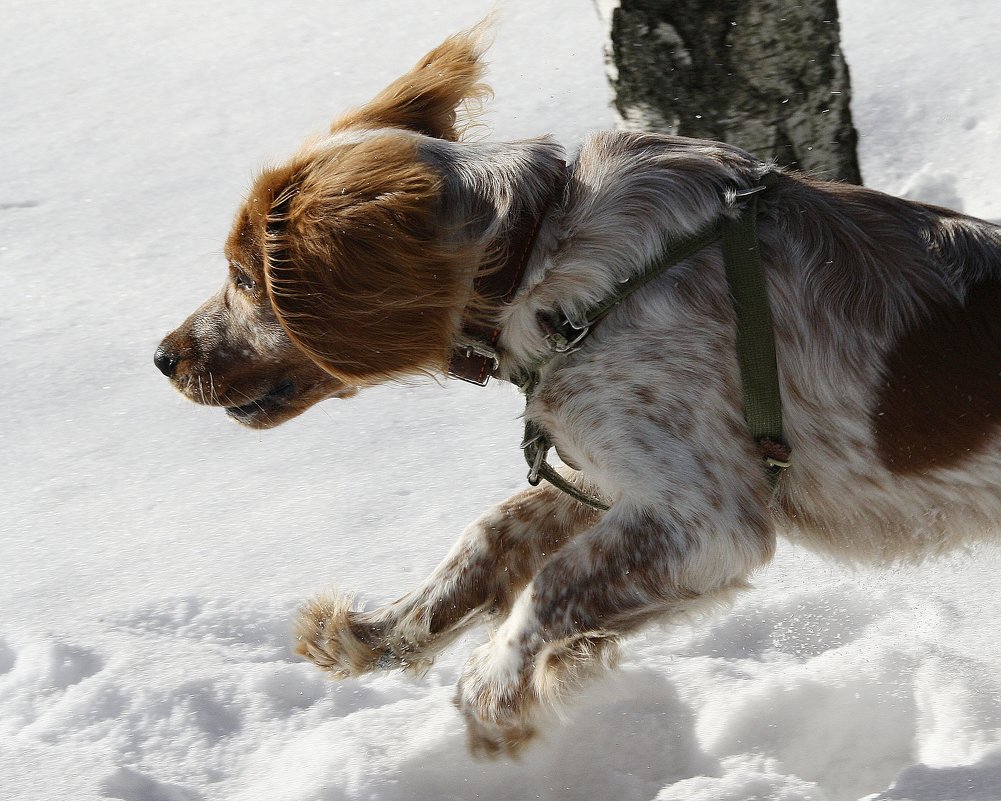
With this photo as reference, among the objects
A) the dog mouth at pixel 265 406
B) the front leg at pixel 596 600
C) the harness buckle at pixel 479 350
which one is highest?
the harness buckle at pixel 479 350

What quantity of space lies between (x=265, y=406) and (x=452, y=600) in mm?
603

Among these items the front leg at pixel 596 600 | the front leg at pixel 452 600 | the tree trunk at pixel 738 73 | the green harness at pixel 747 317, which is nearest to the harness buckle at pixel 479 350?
the green harness at pixel 747 317

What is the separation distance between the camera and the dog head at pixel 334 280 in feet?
7.18

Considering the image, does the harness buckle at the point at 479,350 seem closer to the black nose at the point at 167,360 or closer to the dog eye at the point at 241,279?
the dog eye at the point at 241,279

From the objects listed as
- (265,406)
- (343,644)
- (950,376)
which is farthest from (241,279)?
(950,376)

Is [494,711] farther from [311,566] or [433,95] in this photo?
[433,95]

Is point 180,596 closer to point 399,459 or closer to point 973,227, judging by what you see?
point 399,459

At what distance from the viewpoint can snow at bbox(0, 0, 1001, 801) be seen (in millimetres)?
2441

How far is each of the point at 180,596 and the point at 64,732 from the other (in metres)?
0.53

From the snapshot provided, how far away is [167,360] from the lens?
2.56 meters

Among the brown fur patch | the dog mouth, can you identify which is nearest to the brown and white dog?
the brown fur patch

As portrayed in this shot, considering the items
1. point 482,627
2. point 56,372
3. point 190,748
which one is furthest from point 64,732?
point 56,372

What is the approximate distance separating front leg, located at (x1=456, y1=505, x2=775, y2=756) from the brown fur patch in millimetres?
344

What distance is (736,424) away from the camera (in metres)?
2.24
